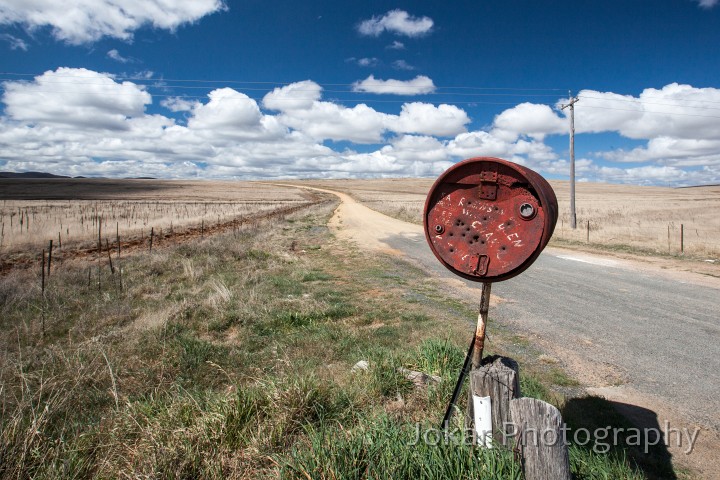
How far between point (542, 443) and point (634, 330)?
4.98 m

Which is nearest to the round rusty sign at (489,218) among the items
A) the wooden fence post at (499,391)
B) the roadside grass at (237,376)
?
the wooden fence post at (499,391)

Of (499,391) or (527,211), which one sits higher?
(527,211)

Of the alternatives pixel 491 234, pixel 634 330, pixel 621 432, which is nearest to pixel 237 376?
pixel 491 234

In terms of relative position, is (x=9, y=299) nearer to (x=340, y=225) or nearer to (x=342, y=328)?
(x=342, y=328)

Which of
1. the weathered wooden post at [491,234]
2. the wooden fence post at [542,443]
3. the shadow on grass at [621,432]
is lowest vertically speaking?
the shadow on grass at [621,432]

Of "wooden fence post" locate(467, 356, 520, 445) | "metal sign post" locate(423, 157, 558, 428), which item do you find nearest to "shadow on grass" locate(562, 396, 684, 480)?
"wooden fence post" locate(467, 356, 520, 445)

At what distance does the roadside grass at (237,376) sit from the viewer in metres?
2.51

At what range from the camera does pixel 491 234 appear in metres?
2.47

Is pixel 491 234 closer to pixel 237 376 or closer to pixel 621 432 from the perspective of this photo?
pixel 621 432

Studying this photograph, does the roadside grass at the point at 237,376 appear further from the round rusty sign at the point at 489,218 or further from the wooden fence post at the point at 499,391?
the round rusty sign at the point at 489,218

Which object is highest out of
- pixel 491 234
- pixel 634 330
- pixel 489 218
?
pixel 489 218

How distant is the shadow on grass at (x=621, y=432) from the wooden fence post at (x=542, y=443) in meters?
0.86

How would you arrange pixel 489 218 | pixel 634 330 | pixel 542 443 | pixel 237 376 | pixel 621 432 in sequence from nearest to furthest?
pixel 542 443 < pixel 489 218 < pixel 621 432 < pixel 237 376 < pixel 634 330

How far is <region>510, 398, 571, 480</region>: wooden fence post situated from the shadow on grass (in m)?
0.86
